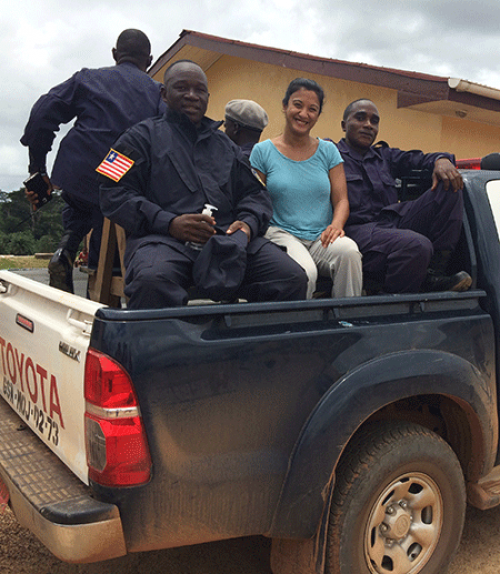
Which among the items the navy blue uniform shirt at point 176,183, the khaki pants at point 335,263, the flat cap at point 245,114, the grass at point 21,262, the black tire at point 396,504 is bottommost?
the black tire at point 396,504

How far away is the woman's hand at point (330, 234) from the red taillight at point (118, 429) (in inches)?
58.9

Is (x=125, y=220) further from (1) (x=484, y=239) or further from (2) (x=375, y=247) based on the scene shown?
(1) (x=484, y=239)

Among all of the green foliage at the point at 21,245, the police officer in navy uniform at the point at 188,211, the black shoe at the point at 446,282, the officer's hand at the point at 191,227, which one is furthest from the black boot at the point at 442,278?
the green foliage at the point at 21,245

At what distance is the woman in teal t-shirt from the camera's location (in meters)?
2.97

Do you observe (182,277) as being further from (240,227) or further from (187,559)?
(187,559)

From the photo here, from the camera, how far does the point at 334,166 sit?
10.8ft

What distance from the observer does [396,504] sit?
7.66 feet

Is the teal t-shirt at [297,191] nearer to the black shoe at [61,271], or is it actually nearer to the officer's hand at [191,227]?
the officer's hand at [191,227]

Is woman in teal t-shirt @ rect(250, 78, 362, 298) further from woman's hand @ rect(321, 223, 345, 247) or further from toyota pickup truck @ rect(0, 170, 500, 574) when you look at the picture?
toyota pickup truck @ rect(0, 170, 500, 574)

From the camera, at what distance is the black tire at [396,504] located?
7.14ft

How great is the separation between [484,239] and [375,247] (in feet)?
1.70

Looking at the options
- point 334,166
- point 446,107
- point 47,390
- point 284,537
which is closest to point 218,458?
point 284,537

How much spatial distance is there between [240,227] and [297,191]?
2.02ft

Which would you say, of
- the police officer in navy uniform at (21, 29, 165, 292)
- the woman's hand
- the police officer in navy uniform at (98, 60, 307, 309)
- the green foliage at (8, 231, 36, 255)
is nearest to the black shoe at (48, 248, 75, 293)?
the police officer in navy uniform at (21, 29, 165, 292)
